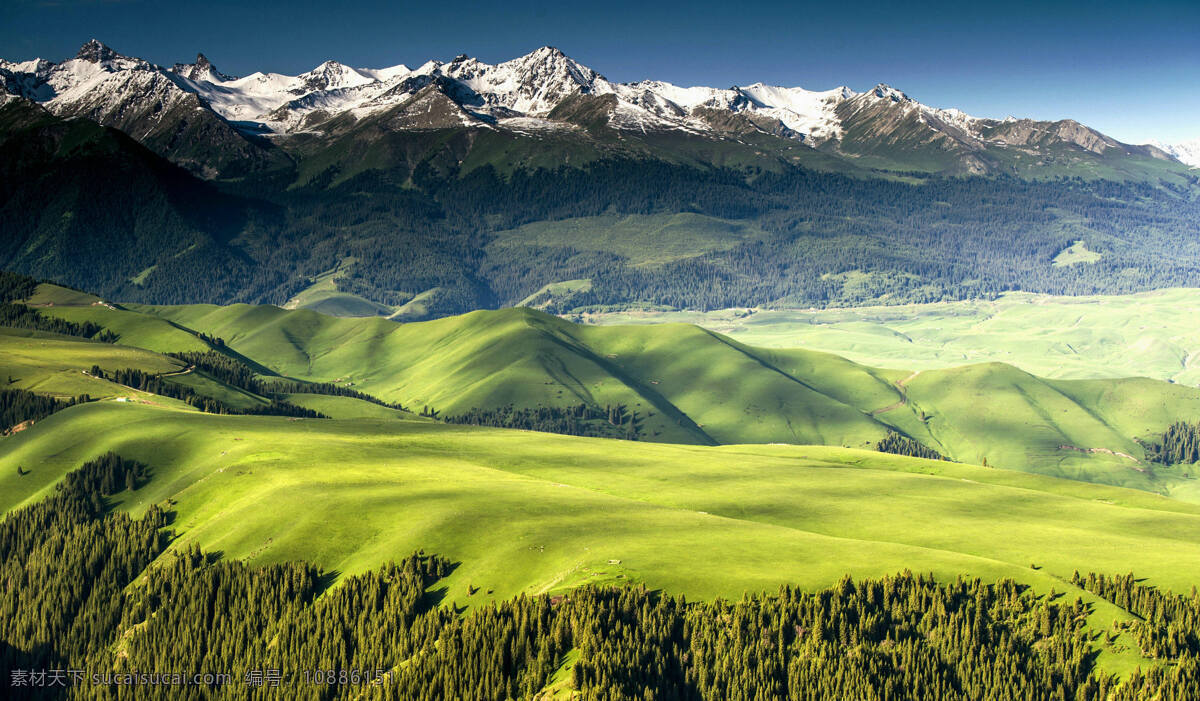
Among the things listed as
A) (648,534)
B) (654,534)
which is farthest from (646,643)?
(654,534)

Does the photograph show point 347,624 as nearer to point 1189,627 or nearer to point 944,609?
point 944,609

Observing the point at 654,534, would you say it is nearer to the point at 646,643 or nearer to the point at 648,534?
the point at 648,534

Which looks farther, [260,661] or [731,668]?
[260,661]

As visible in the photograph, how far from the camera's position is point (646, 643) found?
118312mm

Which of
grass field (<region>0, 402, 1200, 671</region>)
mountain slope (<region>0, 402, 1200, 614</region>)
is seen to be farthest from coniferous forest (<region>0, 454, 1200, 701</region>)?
mountain slope (<region>0, 402, 1200, 614</region>)

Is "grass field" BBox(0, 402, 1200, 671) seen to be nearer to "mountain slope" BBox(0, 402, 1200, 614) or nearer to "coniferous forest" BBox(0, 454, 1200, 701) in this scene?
"mountain slope" BBox(0, 402, 1200, 614)

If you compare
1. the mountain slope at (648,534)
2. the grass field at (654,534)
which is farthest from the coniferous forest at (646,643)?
the mountain slope at (648,534)

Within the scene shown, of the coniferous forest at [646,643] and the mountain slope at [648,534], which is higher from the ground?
the mountain slope at [648,534]

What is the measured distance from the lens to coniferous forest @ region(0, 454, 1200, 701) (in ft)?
391

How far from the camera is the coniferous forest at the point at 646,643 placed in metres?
119

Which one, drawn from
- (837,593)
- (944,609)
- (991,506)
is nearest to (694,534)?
(837,593)

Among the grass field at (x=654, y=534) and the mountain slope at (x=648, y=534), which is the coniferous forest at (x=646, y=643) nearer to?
the grass field at (x=654, y=534)

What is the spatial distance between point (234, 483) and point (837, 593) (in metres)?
119

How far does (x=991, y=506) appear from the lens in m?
199
